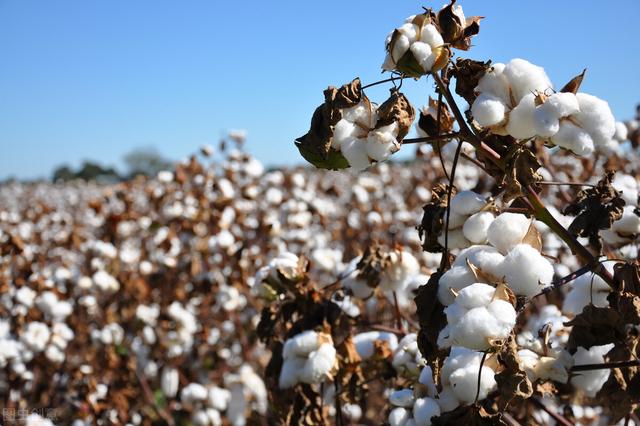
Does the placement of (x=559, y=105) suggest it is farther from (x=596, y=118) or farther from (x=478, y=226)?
(x=478, y=226)

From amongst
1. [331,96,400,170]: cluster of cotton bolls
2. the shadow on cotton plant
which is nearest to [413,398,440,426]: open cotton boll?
the shadow on cotton plant

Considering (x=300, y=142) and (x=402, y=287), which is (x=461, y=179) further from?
(x=300, y=142)

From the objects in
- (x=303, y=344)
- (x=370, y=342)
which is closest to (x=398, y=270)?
(x=370, y=342)

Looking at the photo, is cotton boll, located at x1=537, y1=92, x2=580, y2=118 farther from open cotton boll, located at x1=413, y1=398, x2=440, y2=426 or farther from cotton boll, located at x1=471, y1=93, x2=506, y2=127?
open cotton boll, located at x1=413, y1=398, x2=440, y2=426

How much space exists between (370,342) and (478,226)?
86 cm

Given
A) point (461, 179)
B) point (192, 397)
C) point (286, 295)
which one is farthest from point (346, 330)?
point (461, 179)

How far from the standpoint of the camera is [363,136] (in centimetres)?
107

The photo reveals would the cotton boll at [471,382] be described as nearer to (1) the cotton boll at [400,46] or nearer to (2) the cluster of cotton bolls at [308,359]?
(2) the cluster of cotton bolls at [308,359]

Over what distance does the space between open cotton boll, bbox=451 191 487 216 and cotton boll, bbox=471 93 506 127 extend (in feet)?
0.52

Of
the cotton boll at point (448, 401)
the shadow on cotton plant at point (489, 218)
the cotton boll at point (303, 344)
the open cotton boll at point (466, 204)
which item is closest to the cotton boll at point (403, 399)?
the shadow on cotton plant at point (489, 218)

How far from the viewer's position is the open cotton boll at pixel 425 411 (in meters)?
1.22

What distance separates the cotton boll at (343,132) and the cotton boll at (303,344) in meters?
0.68

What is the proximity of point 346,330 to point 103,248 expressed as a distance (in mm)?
3009

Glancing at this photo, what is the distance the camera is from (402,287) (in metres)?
1.88
